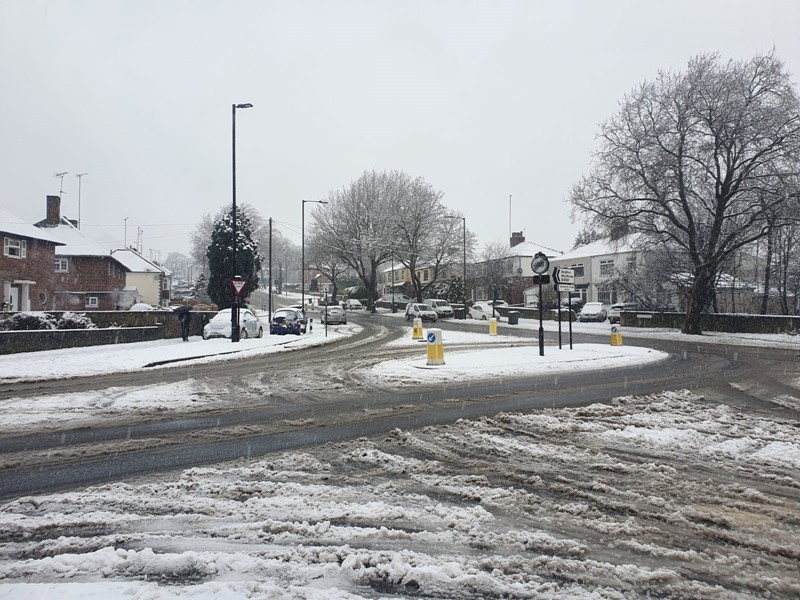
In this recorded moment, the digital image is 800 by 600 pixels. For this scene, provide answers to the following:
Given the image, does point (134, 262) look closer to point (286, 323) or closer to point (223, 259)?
point (223, 259)

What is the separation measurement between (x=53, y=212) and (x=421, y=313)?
32.1 meters

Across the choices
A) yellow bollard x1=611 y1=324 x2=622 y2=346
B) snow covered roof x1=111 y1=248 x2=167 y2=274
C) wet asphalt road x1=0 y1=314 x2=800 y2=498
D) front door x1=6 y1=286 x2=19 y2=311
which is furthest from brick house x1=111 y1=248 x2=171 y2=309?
yellow bollard x1=611 y1=324 x2=622 y2=346

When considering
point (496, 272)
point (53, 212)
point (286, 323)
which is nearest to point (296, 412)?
point (286, 323)

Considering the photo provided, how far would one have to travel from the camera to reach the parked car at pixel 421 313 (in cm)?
4460

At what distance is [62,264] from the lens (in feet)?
146

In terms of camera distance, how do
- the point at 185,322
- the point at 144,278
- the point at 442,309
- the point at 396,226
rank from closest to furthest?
1. the point at 185,322
2. the point at 442,309
3. the point at 396,226
4. the point at 144,278

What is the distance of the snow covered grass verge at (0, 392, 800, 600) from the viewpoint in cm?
334

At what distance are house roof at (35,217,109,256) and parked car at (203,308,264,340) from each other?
78.9 feet

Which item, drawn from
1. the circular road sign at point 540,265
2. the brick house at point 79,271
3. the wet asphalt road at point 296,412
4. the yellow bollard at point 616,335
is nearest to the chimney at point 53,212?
the brick house at point 79,271

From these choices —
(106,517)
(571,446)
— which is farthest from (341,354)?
(106,517)

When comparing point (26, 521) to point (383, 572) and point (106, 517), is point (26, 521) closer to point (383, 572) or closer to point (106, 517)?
point (106, 517)

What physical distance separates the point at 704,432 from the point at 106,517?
6.75 m

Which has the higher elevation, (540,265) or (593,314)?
(540,265)

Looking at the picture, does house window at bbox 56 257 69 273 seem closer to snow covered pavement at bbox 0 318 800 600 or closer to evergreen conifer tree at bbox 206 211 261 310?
evergreen conifer tree at bbox 206 211 261 310
